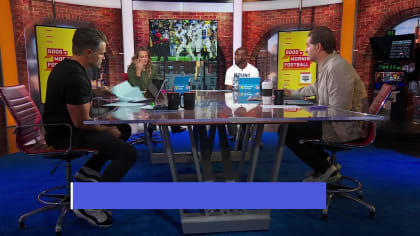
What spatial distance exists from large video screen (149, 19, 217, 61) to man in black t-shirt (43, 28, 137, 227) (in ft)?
16.3

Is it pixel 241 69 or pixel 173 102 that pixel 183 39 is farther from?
pixel 173 102

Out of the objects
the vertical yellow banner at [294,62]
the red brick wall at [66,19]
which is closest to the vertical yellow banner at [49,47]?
the red brick wall at [66,19]

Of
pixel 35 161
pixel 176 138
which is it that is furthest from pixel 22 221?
pixel 176 138

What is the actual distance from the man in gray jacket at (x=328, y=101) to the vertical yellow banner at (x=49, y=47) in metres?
5.06

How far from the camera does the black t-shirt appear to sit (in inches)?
74.4

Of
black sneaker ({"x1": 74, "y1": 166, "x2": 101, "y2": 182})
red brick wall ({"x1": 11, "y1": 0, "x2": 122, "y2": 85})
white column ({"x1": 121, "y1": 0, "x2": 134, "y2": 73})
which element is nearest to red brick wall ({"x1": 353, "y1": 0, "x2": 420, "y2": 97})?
white column ({"x1": 121, "y1": 0, "x2": 134, "y2": 73})

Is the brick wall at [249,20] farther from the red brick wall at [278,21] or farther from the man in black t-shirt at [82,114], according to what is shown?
the man in black t-shirt at [82,114]

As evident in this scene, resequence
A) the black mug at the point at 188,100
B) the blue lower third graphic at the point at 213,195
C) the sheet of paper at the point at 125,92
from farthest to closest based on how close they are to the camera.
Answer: the sheet of paper at the point at 125,92
the black mug at the point at 188,100
the blue lower third graphic at the point at 213,195

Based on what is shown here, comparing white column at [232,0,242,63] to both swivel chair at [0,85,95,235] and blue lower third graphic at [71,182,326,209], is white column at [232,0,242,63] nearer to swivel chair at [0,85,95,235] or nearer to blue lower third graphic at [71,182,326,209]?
swivel chair at [0,85,95,235]

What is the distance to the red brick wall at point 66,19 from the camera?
5.15m

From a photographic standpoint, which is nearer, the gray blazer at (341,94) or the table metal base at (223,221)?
the table metal base at (223,221)

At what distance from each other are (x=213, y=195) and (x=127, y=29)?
21.6 ft

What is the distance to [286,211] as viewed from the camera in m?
2.30

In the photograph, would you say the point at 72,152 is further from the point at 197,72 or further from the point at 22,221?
the point at 197,72
